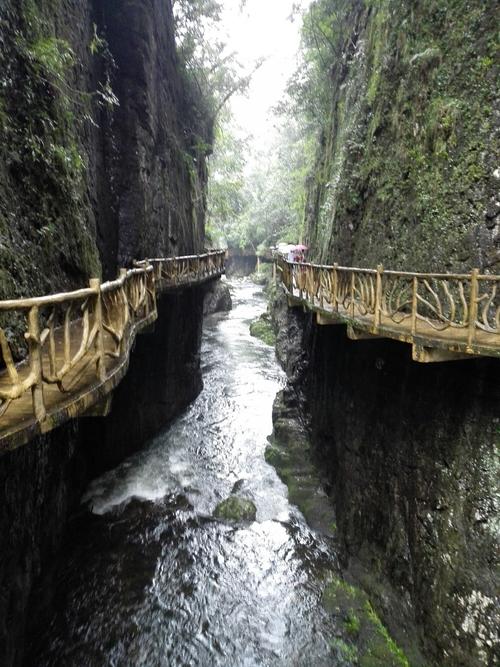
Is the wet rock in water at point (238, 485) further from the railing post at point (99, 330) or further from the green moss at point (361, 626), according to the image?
the railing post at point (99, 330)

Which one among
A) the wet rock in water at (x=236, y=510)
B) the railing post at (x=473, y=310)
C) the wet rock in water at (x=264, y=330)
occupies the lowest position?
the wet rock in water at (x=264, y=330)

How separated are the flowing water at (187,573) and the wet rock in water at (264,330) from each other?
515 inches

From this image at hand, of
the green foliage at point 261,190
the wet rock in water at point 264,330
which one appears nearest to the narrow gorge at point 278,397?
the wet rock in water at point 264,330

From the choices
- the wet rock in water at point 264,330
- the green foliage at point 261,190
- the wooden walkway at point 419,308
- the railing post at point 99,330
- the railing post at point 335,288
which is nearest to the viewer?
the railing post at point 99,330

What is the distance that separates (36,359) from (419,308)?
6876 millimetres

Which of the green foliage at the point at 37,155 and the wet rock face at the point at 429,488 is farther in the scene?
the green foliage at the point at 37,155

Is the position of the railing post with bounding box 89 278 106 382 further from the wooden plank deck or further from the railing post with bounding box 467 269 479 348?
the railing post with bounding box 467 269 479 348

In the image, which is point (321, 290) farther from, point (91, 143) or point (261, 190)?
point (261, 190)

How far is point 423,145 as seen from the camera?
8.16 m

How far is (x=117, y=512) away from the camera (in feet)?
34.6

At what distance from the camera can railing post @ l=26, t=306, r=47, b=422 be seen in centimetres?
312

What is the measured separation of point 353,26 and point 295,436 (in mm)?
13645

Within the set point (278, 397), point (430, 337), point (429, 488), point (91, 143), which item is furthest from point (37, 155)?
point (278, 397)

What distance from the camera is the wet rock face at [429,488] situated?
5.43 metres
